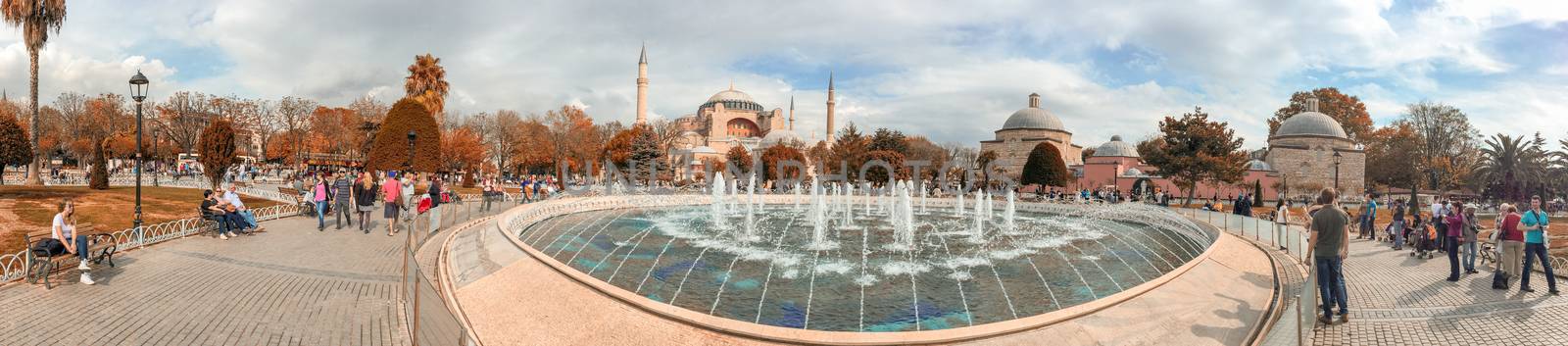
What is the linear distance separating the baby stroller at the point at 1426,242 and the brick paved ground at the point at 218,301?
14.5m

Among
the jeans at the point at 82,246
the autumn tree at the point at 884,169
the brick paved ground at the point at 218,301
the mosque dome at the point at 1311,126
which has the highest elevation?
the mosque dome at the point at 1311,126

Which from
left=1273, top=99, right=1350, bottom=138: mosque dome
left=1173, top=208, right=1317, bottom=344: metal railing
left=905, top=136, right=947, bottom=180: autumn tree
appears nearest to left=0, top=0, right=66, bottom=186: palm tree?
left=1173, top=208, right=1317, bottom=344: metal railing

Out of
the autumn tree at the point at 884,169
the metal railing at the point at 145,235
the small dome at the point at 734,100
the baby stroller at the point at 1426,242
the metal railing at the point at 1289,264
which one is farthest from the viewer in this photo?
the small dome at the point at 734,100

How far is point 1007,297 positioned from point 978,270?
1860 millimetres

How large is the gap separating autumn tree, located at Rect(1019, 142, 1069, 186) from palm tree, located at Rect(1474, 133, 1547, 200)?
2127 centimetres

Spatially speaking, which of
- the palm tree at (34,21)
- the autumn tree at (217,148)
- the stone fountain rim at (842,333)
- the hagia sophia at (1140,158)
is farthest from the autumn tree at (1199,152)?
the palm tree at (34,21)

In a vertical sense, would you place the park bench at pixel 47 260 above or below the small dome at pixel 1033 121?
below

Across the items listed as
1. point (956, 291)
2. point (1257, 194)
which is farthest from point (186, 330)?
point (1257, 194)

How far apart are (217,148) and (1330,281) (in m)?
29.8

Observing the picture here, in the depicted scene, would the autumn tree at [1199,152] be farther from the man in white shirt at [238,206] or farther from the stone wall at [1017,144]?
the man in white shirt at [238,206]

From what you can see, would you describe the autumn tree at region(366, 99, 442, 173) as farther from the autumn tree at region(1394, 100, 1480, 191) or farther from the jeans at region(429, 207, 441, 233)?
the autumn tree at region(1394, 100, 1480, 191)

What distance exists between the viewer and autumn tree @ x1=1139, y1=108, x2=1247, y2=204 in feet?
107

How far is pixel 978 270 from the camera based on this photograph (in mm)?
9508

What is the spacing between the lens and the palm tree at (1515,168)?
108 ft
